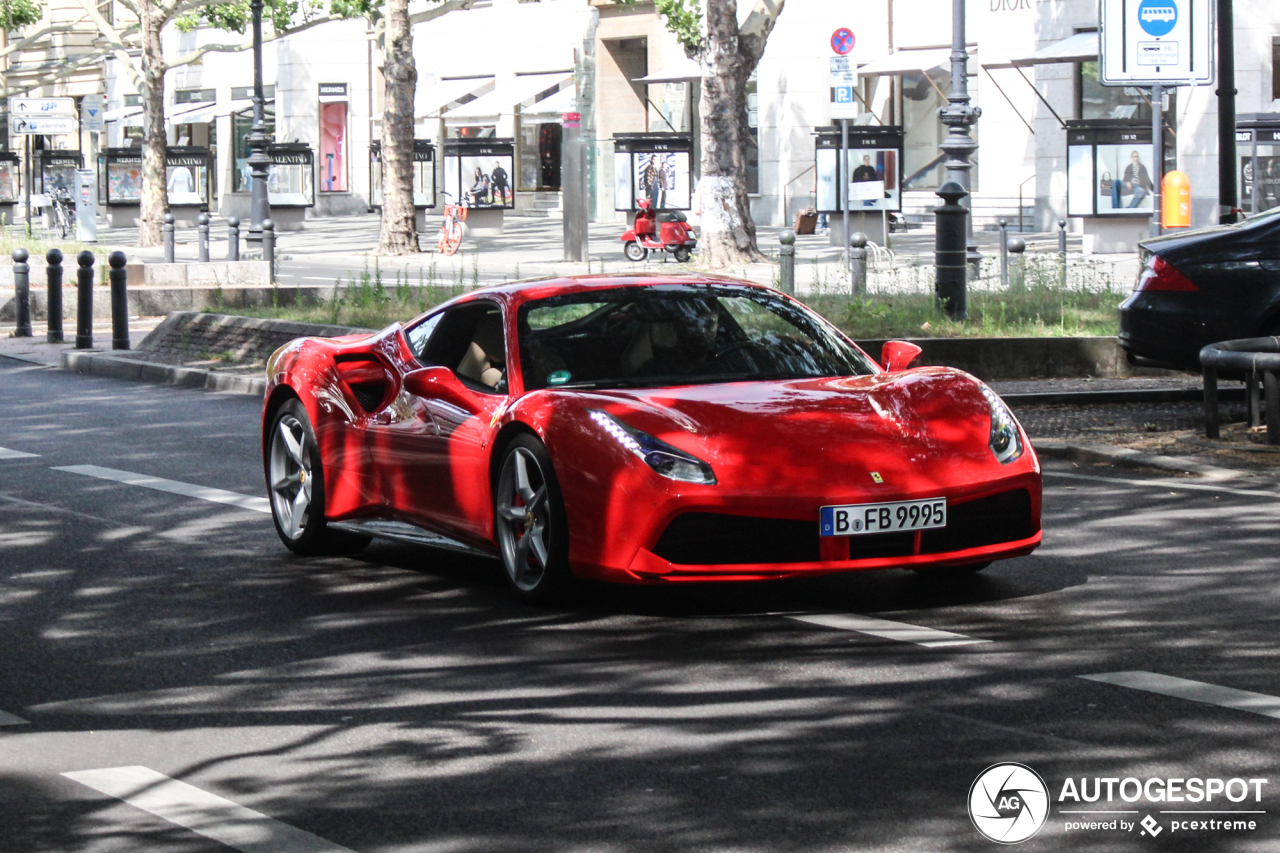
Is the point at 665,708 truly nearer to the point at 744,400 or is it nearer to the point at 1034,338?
the point at 744,400

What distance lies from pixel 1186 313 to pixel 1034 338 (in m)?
2.59

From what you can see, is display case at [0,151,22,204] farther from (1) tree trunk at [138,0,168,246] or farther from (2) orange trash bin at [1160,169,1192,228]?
(2) orange trash bin at [1160,169,1192,228]

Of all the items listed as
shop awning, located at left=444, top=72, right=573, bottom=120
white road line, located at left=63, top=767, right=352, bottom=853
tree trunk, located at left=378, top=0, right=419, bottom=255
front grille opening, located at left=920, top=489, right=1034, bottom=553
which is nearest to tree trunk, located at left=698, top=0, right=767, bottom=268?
tree trunk, located at left=378, top=0, right=419, bottom=255

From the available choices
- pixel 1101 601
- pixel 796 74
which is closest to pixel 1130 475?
pixel 1101 601

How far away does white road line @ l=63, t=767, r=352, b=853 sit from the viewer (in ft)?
14.8

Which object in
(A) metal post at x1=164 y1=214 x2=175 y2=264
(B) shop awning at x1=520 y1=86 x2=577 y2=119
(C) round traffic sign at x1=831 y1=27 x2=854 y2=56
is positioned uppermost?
(B) shop awning at x1=520 y1=86 x2=577 y2=119

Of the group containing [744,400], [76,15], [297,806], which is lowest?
[297,806]

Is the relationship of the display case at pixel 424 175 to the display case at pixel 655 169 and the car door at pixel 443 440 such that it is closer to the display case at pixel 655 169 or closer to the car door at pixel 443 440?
the display case at pixel 655 169

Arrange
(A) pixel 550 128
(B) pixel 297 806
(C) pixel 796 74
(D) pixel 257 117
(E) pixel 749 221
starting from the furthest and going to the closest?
1. (A) pixel 550 128
2. (C) pixel 796 74
3. (D) pixel 257 117
4. (E) pixel 749 221
5. (B) pixel 297 806

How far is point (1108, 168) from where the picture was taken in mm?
31391

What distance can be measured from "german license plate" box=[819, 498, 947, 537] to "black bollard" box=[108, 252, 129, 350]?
15.1 m

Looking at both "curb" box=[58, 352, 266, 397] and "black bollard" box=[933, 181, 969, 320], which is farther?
"curb" box=[58, 352, 266, 397]

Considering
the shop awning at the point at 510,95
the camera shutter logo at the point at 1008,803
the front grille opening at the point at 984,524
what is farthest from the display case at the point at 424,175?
the camera shutter logo at the point at 1008,803

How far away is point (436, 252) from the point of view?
37.9 meters
